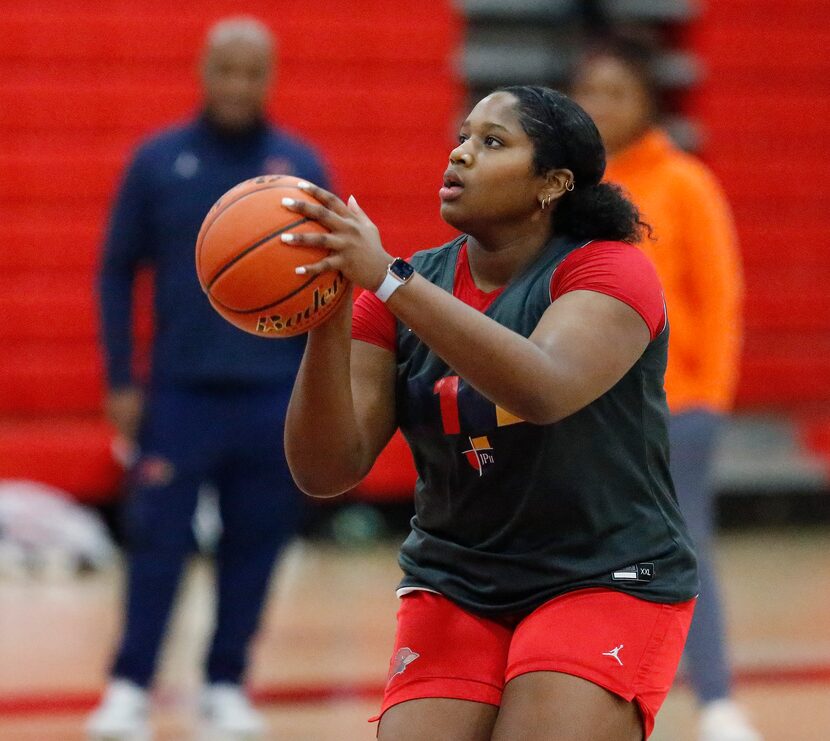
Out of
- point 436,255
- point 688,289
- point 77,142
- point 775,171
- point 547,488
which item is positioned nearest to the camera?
point 547,488

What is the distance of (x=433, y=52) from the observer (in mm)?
9500

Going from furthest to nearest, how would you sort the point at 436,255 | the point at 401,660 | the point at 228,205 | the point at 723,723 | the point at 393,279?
the point at 723,723 < the point at 436,255 < the point at 401,660 < the point at 228,205 < the point at 393,279

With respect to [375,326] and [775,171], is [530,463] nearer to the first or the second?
[375,326]

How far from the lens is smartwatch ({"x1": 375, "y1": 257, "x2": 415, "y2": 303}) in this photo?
2.44 m

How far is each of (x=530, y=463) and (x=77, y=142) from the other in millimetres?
6738

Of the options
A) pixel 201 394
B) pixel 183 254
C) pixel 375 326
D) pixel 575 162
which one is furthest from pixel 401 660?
pixel 183 254

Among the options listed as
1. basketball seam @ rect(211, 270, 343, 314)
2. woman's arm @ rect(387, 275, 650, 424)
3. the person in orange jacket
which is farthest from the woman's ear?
the person in orange jacket

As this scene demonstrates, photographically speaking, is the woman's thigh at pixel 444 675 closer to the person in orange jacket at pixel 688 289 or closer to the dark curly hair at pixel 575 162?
the dark curly hair at pixel 575 162

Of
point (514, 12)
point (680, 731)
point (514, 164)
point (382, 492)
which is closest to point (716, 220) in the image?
point (680, 731)

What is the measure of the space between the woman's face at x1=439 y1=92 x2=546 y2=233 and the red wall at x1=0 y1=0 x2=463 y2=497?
6069 millimetres

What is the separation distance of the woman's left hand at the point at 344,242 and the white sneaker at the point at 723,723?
8.38ft

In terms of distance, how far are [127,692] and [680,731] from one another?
1.78 metres

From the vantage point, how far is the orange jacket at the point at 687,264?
179 inches

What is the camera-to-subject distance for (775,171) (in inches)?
396
